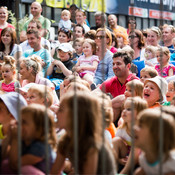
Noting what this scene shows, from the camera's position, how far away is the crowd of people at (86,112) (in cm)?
225

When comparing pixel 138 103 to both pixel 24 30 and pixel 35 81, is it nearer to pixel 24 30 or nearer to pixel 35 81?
pixel 35 81

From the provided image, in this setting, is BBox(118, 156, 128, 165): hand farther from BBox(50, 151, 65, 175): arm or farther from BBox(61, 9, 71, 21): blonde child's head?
BBox(61, 9, 71, 21): blonde child's head

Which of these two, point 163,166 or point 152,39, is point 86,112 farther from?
point 152,39

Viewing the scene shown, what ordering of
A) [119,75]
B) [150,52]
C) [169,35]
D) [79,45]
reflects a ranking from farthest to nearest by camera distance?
[169,35] → [79,45] → [150,52] → [119,75]

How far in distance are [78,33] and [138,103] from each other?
4026 mm

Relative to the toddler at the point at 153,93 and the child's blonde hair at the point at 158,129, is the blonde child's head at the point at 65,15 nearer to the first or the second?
the toddler at the point at 153,93

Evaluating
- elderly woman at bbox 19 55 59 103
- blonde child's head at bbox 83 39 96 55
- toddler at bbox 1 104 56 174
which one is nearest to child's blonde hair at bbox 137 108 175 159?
toddler at bbox 1 104 56 174

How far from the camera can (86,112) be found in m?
2.30

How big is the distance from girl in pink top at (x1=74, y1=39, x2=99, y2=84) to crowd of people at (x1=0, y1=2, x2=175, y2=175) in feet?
0.04

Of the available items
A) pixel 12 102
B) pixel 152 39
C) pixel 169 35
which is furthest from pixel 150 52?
pixel 12 102

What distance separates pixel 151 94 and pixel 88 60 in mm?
1877

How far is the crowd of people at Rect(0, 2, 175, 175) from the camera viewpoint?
225 centimetres

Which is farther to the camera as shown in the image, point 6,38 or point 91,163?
point 6,38

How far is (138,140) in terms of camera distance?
2.27m
